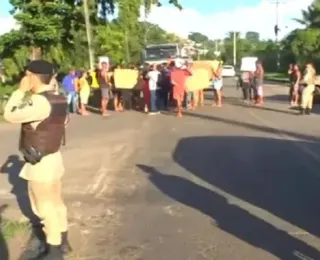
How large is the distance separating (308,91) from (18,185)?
44.0 feet

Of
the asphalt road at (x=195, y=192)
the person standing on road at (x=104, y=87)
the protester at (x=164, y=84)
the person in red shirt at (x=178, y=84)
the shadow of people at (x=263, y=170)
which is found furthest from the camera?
the protester at (x=164, y=84)

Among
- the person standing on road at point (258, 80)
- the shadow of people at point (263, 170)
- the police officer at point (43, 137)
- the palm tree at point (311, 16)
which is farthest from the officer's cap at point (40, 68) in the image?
the palm tree at point (311, 16)

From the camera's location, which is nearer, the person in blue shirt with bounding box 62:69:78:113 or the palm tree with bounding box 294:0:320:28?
the person in blue shirt with bounding box 62:69:78:113

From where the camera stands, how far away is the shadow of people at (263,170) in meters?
8.82

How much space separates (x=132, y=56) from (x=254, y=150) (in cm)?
5846

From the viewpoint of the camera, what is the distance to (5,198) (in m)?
9.78

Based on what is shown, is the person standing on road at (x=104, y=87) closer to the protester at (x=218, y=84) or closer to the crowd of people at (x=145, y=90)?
the crowd of people at (x=145, y=90)

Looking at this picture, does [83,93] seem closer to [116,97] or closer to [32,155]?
[116,97]

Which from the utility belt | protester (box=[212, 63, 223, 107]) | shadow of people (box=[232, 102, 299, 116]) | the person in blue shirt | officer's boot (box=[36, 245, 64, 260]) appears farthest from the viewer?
protester (box=[212, 63, 223, 107])

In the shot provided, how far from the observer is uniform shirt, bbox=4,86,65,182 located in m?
6.34

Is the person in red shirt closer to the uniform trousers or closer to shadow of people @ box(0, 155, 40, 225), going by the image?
shadow of people @ box(0, 155, 40, 225)

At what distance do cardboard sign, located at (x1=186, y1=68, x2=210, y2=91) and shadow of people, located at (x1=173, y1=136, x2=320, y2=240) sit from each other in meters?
9.76

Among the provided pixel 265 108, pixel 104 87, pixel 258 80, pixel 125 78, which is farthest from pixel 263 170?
pixel 258 80

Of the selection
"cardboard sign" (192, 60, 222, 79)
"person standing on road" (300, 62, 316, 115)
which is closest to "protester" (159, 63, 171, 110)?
"cardboard sign" (192, 60, 222, 79)
